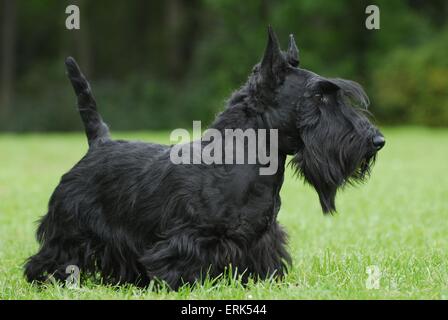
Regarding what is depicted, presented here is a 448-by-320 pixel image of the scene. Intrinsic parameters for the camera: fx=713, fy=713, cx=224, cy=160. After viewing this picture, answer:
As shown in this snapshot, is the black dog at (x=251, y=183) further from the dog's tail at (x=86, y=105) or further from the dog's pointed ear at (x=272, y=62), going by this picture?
the dog's tail at (x=86, y=105)

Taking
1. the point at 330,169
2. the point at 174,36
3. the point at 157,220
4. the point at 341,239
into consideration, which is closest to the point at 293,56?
the point at 330,169

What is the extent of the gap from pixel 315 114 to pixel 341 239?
8.10ft

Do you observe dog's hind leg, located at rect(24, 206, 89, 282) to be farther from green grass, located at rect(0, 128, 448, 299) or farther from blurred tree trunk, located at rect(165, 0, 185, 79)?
blurred tree trunk, located at rect(165, 0, 185, 79)

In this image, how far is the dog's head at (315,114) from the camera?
3713 mm

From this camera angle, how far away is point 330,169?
151 inches

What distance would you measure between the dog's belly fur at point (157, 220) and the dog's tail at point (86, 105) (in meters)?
0.15

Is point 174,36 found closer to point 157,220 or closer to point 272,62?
point 157,220

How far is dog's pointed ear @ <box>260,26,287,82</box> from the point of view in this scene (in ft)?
11.9

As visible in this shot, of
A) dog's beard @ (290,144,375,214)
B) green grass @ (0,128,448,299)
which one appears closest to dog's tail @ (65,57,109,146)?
green grass @ (0,128,448,299)

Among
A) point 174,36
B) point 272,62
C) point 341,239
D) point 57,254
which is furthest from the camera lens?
point 174,36

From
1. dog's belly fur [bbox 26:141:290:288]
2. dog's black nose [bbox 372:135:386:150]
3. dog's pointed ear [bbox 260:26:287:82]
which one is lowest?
dog's belly fur [bbox 26:141:290:288]

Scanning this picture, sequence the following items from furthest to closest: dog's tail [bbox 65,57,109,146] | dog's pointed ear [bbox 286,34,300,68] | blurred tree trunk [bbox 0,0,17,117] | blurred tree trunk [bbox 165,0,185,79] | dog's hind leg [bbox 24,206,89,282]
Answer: blurred tree trunk [bbox 165,0,185,79]
blurred tree trunk [bbox 0,0,17,117]
dog's tail [bbox 65,57,109,146]
dog's hind leg [bbox 24,206,89,282]
dog's pointed ear [bbox 286,34,300,68]
